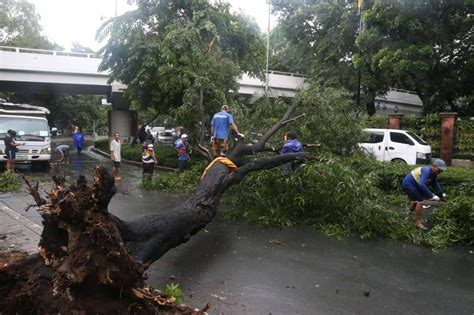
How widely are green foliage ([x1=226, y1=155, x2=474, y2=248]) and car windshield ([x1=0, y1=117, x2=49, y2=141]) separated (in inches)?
351

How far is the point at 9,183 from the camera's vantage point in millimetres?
10172

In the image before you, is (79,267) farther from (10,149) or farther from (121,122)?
(121,122)

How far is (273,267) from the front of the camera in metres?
5.41

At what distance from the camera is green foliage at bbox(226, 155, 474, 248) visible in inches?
279

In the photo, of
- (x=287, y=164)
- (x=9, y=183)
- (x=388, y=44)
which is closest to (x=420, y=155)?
(x=388, y=44)

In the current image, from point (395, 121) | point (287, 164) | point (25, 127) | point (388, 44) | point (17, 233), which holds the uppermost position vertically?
point (388, 44)

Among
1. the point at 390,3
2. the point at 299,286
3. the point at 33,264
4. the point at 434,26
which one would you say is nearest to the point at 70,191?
the point at 33,264

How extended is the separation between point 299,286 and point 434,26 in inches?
726

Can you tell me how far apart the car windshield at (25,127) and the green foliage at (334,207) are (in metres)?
8.90

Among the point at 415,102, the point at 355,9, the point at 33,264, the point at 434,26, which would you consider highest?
the point at 355,9

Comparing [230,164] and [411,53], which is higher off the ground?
[411,53]

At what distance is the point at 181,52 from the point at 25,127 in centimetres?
603

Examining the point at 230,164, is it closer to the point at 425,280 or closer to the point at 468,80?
the point at 425,280

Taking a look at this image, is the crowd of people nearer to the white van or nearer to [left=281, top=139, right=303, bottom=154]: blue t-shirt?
[left=281, top=139, right=303, bottom=154]: blue t-shirt
